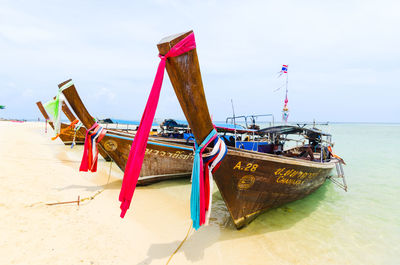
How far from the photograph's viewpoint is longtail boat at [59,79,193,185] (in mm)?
6688

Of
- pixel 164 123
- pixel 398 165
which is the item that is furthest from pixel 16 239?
pixel 398 165

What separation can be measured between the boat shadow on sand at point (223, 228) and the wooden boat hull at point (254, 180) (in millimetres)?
346

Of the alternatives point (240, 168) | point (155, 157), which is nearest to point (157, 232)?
point (240, 168)

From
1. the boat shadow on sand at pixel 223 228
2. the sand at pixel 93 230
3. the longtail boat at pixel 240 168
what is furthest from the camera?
the boat shadow on sand at pixel 223 228

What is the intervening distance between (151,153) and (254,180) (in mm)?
4210

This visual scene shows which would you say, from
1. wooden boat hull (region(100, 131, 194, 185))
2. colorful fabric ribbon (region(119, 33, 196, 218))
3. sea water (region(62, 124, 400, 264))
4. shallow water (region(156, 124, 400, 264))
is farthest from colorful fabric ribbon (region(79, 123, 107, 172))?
colorful fabric ribbon (region(119, 33, 196, 218))

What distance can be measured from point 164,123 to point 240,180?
1007 centimetres

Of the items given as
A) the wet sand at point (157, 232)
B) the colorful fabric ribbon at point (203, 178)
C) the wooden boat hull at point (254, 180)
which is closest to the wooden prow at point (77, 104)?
the wet sand at point (157, 232)

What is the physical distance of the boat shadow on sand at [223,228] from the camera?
3979 millimetres

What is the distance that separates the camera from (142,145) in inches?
106

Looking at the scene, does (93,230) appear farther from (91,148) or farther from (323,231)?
(323,231)

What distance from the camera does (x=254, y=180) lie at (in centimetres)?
452

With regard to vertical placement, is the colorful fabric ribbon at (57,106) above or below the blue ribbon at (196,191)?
above

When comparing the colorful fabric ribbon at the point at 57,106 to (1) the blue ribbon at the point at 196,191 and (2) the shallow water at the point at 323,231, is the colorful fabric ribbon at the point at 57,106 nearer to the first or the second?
(2) the shallow water at the point at 323,231
